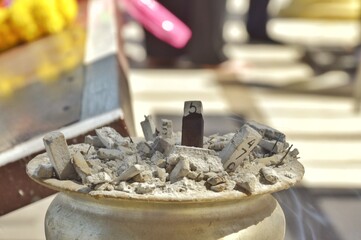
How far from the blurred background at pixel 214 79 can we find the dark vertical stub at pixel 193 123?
59 centimetres

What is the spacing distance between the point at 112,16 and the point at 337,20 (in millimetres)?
2476

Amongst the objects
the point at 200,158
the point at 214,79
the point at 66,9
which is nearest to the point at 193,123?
the point at 200,158

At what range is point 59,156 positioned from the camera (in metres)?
1.24

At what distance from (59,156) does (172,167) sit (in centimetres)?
18

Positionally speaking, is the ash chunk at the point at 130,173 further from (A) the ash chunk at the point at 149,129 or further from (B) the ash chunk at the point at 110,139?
(A) the ash chunk at the point at 149,129

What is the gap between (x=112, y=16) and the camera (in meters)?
3.32

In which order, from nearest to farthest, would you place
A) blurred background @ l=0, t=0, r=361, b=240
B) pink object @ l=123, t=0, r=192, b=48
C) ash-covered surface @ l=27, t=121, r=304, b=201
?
ash-covered surface @ l=27, t=121, r=304, b=201
blurred background @ l=0, t=0, r=361, b=240
pink object @ l=123, t=0, r=192, b=48

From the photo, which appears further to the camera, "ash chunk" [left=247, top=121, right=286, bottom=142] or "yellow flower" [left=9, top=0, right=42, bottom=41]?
"yellow flower" [left=9, top=0, right=42, bottom=41]

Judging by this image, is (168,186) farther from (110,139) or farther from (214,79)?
(214,79)

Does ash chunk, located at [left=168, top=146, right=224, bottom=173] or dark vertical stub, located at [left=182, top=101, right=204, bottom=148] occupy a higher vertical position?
dark vertical stub, located at [left=182, top=101, right=204, bottom=148]

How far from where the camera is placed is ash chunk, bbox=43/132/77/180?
4.03 feet

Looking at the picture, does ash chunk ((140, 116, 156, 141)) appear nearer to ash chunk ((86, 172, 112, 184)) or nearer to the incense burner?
the incense burner

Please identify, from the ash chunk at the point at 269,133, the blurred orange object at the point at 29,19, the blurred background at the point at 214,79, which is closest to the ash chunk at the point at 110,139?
the ash chunk at the point at 269,133

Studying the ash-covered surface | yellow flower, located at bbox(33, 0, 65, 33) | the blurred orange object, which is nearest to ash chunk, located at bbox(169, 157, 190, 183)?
the ash-covered surface
